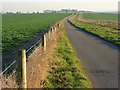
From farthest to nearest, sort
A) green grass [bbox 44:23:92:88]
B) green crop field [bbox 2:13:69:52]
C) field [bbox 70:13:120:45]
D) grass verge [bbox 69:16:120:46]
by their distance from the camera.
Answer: field [bbox 70:13:120:45], grass verge [bbox 69:16:120:46], green crop field [bbox 2:13:69:52], green grass [bbox 44:23:92:88]

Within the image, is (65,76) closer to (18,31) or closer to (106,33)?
(106,33)

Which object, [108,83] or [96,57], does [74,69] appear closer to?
[108,83]

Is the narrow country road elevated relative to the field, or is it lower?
elevated

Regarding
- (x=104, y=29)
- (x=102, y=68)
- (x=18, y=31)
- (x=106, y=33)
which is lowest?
(x=18, y=31)

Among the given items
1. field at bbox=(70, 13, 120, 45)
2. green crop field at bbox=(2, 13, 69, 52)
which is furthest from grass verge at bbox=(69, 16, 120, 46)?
green crop field at bbox=(2, 13, 69, 52)

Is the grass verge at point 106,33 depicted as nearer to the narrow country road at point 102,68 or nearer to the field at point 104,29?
the field at point 104,29

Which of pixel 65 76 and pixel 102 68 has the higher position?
pixel 65 76

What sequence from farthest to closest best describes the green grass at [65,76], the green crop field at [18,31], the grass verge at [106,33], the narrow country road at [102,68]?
the grass verge at [106,33] → the green crop field at [18,31] → the narrow country road at [102,68] → the green grass at [65,76]

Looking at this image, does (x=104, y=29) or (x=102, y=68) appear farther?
(x=104, y=29)

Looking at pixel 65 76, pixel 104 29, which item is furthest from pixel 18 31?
pixel 65 76

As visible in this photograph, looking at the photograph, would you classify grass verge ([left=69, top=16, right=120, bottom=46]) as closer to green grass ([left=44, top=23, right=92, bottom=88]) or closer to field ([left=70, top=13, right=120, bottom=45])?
field ([left=70, top=13, right=120, bottom=45])

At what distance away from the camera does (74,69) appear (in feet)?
39.8

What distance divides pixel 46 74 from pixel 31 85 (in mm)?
2688

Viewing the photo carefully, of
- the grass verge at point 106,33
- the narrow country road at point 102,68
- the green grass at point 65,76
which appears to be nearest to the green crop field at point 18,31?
the narrow country road at point 102,68
